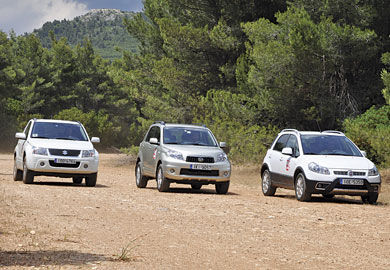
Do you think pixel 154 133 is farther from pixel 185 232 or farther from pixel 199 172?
pixel 185 232

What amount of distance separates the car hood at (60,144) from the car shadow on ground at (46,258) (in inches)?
445

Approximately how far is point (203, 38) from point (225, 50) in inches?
54.2

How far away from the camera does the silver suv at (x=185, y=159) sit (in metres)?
18.5

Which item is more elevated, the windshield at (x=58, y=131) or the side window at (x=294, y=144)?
the side window at (x=294, y=144)

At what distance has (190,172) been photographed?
18562mm

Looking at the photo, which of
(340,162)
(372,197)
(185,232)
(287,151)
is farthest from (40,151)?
(185,232)

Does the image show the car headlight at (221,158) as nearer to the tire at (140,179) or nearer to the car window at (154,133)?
the car window at (154,133)

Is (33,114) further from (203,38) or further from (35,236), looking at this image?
(35,236)

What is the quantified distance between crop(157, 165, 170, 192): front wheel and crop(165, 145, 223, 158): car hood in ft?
2.20

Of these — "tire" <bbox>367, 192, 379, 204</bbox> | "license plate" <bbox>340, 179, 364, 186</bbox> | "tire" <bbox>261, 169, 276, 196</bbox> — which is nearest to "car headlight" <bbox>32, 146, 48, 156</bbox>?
"tire" <bbox>261, 169, 276, 196</bbox>

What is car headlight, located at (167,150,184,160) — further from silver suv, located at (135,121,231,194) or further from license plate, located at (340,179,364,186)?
license plate, located at (340,179,364,186)

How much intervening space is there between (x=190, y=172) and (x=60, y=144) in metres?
3.90

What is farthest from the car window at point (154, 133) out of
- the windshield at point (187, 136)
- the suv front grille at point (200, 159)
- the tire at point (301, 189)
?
the tire at point (301, 189)

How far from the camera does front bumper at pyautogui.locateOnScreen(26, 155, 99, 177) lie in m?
19.2
